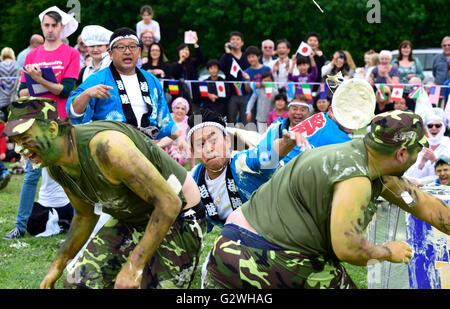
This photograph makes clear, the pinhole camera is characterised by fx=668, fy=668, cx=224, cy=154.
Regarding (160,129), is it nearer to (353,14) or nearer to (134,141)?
(134,141)

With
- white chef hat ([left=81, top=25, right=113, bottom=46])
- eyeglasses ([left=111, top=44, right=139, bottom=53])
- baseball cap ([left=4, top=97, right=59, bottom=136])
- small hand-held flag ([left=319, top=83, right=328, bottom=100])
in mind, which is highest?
white chef hat ([left=81, top=25, right=113, bottom=46])

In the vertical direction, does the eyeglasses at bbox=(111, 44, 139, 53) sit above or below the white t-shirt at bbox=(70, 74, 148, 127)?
above

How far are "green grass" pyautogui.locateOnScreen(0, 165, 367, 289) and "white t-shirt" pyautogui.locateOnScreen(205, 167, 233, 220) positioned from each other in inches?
47.7

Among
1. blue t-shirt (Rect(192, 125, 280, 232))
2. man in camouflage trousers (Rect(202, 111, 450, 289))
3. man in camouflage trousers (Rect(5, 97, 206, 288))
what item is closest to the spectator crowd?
blue t-shirt (Rect(192, 125, 280, 232))

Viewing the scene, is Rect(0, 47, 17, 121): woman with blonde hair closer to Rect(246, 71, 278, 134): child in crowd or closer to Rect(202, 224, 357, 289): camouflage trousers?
Rect(246, 71, 278, 134): child in crowd

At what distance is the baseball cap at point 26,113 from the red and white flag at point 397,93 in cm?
868

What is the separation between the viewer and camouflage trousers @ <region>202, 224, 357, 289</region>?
3.19 m

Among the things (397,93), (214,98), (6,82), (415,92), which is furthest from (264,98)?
(6,82)

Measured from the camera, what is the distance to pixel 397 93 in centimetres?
1109

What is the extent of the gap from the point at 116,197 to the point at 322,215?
1061mm

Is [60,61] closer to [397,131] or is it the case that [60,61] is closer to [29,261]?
[29,261]

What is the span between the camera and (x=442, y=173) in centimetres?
667

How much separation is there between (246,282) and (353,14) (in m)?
18.4
